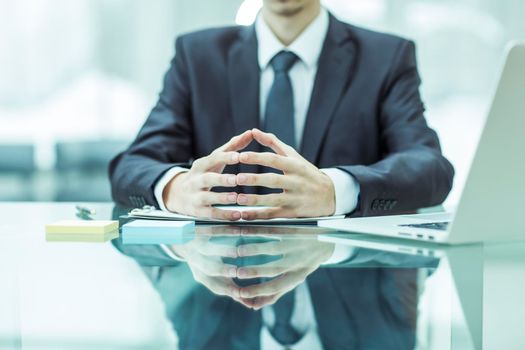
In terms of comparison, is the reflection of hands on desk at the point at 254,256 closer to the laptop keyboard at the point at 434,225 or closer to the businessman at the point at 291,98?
the laptop keyboard at the point at 434,225

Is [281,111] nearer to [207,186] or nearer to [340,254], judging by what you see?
[207,186]

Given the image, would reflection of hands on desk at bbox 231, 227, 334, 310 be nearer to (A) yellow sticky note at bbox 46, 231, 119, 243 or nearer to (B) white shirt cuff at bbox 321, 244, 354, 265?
(B) white shirt cuff at bbox 321, 244, 354, 265

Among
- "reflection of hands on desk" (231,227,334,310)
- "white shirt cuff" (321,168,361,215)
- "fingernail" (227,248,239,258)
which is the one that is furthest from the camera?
"white shirt cuff" (321,168,361,215)

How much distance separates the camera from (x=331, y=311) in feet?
2.64

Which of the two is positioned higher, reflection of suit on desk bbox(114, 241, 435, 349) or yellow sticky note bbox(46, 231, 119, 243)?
reflection of suit on desk bbox(114, 241, 435, 349)

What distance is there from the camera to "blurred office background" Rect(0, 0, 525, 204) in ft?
15.9

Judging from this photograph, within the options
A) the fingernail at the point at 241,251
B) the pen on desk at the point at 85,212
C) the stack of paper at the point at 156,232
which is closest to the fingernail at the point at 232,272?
the fingernail at the point at 241,251

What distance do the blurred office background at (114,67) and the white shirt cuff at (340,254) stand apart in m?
3.77

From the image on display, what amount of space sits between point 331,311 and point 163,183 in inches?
39.1

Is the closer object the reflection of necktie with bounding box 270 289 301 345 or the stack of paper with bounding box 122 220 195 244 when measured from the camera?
the reflection of necktie with bounding box 270 289 301 345

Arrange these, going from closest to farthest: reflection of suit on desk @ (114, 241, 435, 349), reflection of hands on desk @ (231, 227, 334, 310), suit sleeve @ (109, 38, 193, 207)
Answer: reflection of suit on desk @ (114, 241, 435, 349) → reflection of hands on desk @ (231, 227, 334, 310) → suit sleeve @ (109, 38, 193, 207)

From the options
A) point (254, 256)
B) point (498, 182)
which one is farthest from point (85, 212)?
point (498, 182)

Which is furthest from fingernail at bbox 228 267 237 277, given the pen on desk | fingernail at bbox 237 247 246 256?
the pen on desk

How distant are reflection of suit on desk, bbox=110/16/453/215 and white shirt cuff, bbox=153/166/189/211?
0.33 meters
